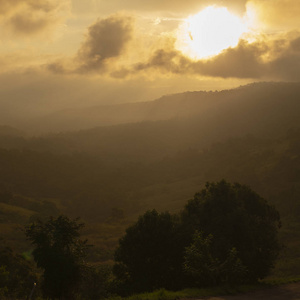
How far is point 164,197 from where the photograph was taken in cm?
16525

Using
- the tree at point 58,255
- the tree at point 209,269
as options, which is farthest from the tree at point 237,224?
the tree at point 58,255

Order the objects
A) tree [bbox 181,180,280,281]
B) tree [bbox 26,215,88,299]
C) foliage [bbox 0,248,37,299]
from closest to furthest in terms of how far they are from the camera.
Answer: tree [bbox 26,215,88,299]
foliage [bbox 0,248,37,299]
tree [bbox 181,180,280,281]

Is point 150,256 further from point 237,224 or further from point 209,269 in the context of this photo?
point 209,269

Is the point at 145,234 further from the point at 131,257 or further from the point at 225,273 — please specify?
the point at 225,273

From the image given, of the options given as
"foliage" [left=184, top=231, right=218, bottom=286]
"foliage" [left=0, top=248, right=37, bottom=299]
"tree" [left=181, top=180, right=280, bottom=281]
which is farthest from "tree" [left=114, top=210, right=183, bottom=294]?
"foliage" [left=0, top=248, right=37, bottom=299]

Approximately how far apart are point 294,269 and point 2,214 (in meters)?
93.6

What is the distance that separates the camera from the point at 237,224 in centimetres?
3062

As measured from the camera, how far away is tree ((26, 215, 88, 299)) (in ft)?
72.1

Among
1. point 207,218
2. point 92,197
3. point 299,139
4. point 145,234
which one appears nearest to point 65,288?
point 145,234

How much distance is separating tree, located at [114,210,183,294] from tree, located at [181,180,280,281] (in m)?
1.58

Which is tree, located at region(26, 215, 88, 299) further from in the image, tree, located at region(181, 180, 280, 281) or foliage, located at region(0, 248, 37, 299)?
tree, located at region(181, 180, 280, 281)

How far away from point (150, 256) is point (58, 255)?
9769 millimetres

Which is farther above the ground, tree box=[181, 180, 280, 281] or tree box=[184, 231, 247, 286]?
tree box=[181, 180, 280, 281]

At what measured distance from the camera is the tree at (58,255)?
22.0 metres
